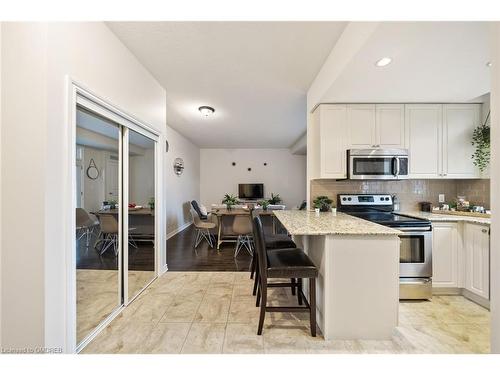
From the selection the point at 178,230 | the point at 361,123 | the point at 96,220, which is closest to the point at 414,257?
the point at 361,123

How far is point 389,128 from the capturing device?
2873 mm

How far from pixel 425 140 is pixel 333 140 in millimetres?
1179

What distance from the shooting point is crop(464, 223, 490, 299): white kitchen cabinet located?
7.31 ft

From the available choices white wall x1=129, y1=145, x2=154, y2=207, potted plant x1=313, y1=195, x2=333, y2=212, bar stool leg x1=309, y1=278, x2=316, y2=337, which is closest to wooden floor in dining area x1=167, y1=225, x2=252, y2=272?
white wall x1=129, y1=145, x2=154, y2=207

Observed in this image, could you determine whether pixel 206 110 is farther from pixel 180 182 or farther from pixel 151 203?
pixel 180 182

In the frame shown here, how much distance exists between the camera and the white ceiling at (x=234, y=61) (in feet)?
6.47

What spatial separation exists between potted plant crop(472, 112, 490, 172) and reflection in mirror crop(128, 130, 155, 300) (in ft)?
13.5

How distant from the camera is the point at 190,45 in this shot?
219cm

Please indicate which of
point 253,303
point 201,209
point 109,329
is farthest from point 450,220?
point 201,209

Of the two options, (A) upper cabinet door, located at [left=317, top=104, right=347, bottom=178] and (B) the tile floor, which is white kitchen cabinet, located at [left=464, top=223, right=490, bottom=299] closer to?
(B) the tile floor

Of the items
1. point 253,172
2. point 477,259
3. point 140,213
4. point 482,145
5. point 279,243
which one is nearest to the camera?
point 477,259

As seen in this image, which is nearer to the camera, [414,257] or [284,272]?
[284,272]

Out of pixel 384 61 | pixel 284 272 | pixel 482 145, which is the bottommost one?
pixel 284 272
